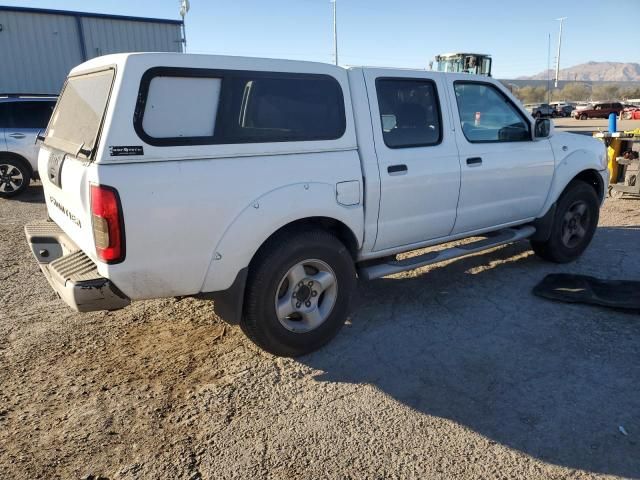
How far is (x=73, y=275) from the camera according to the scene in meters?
2.92

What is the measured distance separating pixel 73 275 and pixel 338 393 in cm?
175

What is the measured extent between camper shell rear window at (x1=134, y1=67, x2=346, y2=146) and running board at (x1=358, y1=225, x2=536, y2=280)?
1109mm

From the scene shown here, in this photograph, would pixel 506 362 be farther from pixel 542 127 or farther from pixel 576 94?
pixel 576 94

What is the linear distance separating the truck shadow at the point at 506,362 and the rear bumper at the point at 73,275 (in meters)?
1.42

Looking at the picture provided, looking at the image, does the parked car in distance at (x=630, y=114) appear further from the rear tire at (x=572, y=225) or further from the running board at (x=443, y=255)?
the running board at (x=443, y=255)

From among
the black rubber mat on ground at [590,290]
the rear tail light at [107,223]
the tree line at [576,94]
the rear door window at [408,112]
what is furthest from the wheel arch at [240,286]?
the tree line at [576,94]

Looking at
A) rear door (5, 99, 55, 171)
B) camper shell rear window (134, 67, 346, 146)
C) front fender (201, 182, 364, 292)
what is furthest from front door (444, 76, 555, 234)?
rear door (5, 99, 55, 171)

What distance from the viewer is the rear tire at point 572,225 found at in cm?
529

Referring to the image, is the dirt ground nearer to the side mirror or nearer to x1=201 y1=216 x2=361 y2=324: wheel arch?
x1=201 y1=216 x2=361 y2=324: wheel arch

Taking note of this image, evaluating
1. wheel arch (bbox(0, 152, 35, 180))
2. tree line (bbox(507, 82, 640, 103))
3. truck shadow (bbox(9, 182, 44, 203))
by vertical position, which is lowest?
truck shadow (bbox(9, 182, 44, 203))

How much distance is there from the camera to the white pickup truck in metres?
2.78

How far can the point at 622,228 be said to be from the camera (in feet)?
22.4

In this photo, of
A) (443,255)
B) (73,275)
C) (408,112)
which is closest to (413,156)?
(408,112)

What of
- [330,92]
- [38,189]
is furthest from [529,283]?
[38,189]
